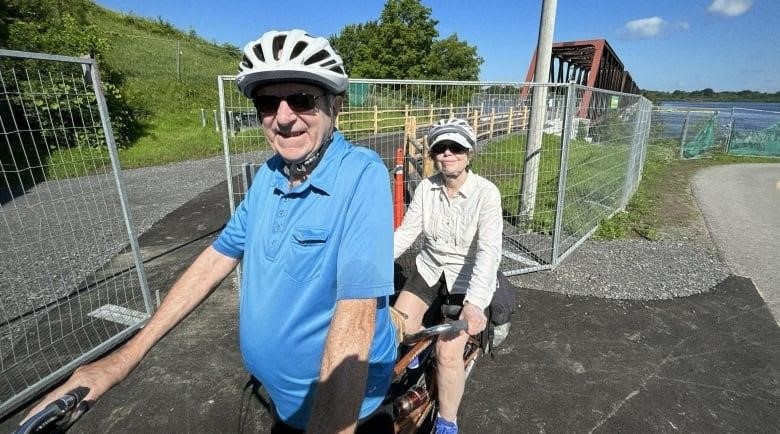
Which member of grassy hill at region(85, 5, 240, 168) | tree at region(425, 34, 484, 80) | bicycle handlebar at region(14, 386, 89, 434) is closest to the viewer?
bicycle handlebar at region(14, 386, 89, 434)

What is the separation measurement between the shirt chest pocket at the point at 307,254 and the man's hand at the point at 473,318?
1166 millimetres

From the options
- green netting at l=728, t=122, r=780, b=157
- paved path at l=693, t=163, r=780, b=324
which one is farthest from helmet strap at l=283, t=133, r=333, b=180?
green netting at l=728, t=122, r=780, b=157

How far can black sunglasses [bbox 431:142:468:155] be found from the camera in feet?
9.27

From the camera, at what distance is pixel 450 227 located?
293 cm

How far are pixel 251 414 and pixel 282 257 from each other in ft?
7.03

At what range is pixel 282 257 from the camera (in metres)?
1.31

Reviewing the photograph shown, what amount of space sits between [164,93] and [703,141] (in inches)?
977

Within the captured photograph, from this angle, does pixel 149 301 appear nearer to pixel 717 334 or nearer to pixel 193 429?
pixel 193 429

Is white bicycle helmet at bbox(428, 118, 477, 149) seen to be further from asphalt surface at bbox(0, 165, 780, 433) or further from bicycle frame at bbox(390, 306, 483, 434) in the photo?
asphalt surface at bbox(0, 165, 780, 433)

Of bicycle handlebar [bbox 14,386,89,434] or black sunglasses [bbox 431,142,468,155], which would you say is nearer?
bicycle handlebar [bbox 14,386,89,434]

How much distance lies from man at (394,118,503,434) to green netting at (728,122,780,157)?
20977 millimetres

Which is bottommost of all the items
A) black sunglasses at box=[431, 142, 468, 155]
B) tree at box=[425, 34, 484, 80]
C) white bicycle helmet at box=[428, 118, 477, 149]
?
black sunglasses at box=[431, 142, 468, 155]

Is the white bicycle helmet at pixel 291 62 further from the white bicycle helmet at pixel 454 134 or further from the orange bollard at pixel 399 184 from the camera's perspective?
the orange bollard at pixel 399 184

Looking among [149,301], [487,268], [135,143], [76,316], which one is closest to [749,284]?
[487,268]
